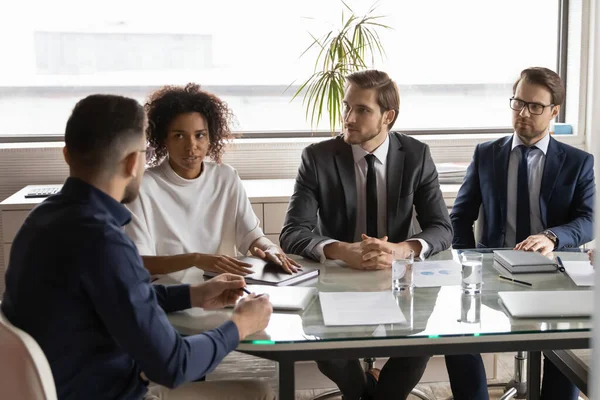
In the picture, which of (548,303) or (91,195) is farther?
(548,303)

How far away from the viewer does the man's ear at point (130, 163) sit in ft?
5.21

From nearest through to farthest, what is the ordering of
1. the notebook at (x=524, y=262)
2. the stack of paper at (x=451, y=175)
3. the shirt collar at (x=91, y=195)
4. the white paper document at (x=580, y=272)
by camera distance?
1. the shirt collar at (x=91, y=195)
2. the white paper document at (x=580, y=272)
3. the notebook at (x=524, y=262)
4. the stack of paper at (x=451, y=175)

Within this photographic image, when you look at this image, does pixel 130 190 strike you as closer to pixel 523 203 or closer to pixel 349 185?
pixel 349 185

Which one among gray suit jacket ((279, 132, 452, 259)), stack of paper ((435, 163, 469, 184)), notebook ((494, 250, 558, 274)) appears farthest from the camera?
stack of paper ((435, 163, 469, 184))

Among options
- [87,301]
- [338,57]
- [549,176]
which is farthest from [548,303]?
[338,57]

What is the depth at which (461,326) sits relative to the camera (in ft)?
5.97

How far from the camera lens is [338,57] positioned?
4102 millimetres

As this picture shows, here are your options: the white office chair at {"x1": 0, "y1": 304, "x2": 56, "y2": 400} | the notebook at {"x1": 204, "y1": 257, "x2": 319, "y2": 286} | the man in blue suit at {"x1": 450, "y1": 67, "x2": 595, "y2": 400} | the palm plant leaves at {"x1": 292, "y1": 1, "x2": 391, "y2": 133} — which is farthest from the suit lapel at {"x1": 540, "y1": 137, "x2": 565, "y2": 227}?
the white office chair at {"x1": 0, "y1": 304, "x2": 56, "y2": 400}

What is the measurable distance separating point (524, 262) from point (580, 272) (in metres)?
0.16

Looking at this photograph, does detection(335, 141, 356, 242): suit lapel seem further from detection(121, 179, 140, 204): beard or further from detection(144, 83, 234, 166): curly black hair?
detection(121, 179, 140, 204): beard

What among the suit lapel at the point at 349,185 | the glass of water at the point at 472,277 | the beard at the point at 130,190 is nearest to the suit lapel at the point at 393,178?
the suit lapel at the point at 349,185

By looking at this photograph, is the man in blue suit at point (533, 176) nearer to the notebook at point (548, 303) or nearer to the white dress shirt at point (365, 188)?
the white dress shirt at point (365, 188)

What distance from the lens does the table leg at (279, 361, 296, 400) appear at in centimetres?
188

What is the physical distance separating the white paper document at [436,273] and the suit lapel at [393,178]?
1.23ft
